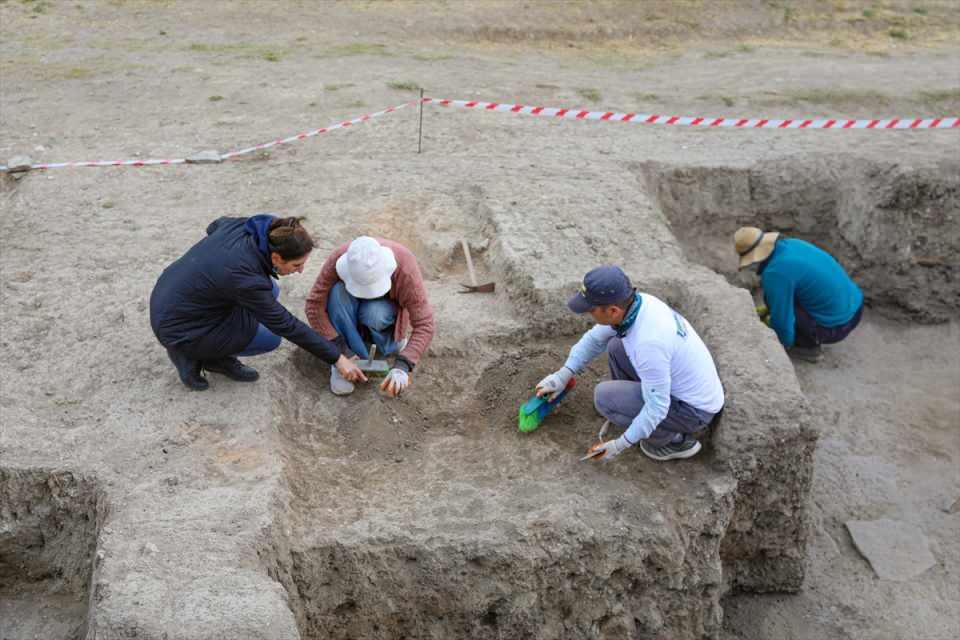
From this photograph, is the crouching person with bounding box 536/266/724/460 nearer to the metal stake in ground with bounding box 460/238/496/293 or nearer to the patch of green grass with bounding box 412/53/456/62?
the metal stake in ground with bounding box 460/238/496/293

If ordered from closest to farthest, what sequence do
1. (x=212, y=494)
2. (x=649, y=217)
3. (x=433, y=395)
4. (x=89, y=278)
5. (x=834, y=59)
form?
(x=212, y=494) < (x=433, y=395) < (x=89, y=278) < (x=649, y=217) < (x=834, y=59)

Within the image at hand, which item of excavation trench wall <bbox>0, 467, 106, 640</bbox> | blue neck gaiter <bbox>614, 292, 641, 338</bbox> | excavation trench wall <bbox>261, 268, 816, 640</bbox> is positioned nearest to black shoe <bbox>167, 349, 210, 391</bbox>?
excavation trench wall <bbox>261, 268, 816, 640</bbox>

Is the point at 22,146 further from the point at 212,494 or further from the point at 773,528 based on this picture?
the point at 773,528

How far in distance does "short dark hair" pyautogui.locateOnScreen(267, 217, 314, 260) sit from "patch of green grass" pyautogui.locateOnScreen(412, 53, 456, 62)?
7.48 meters

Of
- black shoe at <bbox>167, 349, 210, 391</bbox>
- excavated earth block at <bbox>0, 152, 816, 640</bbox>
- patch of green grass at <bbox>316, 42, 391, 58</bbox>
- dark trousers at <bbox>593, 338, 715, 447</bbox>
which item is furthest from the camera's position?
patch of green grass at <bbox>316, 42, 391, 58</bbox>

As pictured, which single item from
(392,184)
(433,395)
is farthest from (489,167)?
(433,395)

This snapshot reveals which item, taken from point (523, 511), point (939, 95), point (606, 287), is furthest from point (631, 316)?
point (939, 95)

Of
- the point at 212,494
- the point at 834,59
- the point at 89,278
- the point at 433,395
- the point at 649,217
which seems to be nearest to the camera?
the point at 212,494

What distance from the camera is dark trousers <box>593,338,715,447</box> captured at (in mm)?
4898

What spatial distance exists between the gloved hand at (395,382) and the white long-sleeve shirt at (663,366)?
4.18ft

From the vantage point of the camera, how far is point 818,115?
400 inches

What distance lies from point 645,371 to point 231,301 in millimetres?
2346

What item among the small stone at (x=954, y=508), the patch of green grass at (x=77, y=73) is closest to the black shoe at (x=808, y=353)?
the small stone at (x=954, y=508)

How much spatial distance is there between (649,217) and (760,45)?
7354 millimetres
